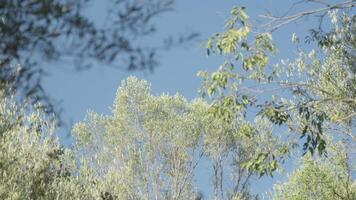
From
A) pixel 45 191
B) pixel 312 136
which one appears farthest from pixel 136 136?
pixel 312 136

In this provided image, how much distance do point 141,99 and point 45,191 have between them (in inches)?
998

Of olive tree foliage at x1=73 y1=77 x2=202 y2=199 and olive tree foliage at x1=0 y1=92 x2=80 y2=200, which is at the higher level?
olive tree foliage at x1=73 y1=77 x2=202 y2=199

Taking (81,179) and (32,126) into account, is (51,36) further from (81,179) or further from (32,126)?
(81,179)

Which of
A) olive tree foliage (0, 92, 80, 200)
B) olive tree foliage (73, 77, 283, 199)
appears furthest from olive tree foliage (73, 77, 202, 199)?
olive tree foliage (0, 92, 80, 200)

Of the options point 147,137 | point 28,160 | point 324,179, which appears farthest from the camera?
point 147,137

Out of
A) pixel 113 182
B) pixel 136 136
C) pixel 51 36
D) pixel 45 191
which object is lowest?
pixel 51 36

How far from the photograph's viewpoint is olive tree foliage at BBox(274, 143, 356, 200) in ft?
89.9

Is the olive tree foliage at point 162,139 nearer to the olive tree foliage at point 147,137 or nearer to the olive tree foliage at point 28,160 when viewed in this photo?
the olive tree foliage at point 147,137

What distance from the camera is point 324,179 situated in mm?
29156

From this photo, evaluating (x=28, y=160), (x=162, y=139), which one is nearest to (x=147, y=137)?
(x=162, y=139)

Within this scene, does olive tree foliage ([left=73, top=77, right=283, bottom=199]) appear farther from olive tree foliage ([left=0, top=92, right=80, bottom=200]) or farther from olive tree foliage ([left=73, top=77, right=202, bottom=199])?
olive tree foliage ([left=0, top=92, right=80, bottom=200])

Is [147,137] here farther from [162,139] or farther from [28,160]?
[28,160]

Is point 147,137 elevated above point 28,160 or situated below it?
above

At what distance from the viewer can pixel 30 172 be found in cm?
1712
